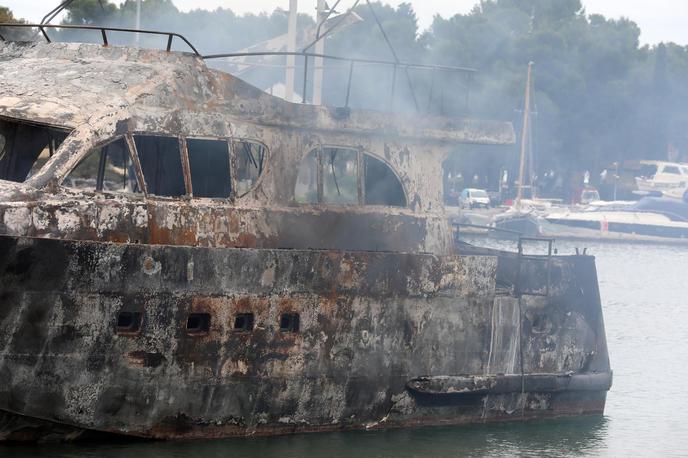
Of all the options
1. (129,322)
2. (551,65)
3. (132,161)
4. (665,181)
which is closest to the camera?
(129,322)

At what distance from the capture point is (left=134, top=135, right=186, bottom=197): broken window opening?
13227 mm

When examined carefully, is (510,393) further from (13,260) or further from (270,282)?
(13,260)

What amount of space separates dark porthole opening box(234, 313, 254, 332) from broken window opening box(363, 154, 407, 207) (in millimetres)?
2501

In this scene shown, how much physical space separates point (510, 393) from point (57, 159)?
6571 mm

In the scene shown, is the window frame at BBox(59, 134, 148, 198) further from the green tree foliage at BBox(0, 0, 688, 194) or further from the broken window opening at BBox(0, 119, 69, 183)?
the green tree foliage at BBox(0, 0, 688, 194)

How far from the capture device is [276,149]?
13.9 meters

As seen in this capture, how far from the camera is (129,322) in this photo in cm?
1238

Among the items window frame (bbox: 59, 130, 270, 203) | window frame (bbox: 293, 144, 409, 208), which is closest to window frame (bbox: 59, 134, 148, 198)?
window frame (bbox: 59, 130, 270, 203)

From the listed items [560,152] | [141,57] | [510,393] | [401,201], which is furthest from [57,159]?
[560,152]

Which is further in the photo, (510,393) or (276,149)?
(510,393)

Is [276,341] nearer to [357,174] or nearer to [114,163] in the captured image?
[357,174]

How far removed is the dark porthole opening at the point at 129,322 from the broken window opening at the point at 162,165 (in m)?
1.52

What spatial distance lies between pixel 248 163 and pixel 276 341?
203 cm

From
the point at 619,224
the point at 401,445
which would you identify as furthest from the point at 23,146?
the point at 619,224
